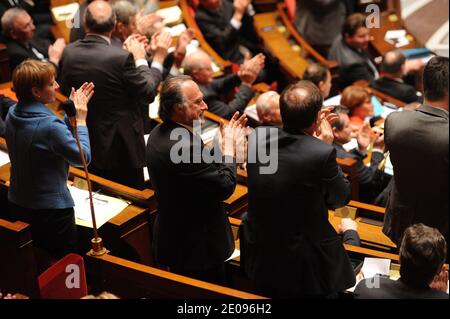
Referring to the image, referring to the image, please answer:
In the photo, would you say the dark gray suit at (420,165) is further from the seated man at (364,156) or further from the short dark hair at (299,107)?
the seated man at (364,156)

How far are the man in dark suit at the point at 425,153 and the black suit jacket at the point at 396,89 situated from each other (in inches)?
77.8

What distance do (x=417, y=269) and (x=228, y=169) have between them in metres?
0.65

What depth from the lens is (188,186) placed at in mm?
2197

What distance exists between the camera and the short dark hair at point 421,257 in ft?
6.26

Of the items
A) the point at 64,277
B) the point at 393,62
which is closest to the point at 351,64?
the point at 393,62

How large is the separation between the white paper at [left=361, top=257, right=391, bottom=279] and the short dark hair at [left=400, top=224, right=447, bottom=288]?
15.0 inches

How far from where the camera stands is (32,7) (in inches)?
189

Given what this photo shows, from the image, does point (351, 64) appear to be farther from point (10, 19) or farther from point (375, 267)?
point (375, 267)

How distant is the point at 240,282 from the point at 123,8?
1446 mm

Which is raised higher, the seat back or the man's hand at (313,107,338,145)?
the man's hand at (313,107,338,145)

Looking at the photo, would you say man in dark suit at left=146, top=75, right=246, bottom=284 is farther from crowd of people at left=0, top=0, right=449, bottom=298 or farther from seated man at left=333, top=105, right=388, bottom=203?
seated man at left=333, top=105, right=388, bottom=203

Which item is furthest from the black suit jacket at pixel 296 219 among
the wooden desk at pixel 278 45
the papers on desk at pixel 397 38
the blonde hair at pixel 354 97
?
the papers on desk at pixel 397 38

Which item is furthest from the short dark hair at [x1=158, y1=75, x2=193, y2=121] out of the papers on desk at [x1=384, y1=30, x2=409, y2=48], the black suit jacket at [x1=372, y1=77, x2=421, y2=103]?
the papers on desk at [x1=384, y1=30, x2=409, y2=48]

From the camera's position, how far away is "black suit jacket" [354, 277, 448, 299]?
1894mm
